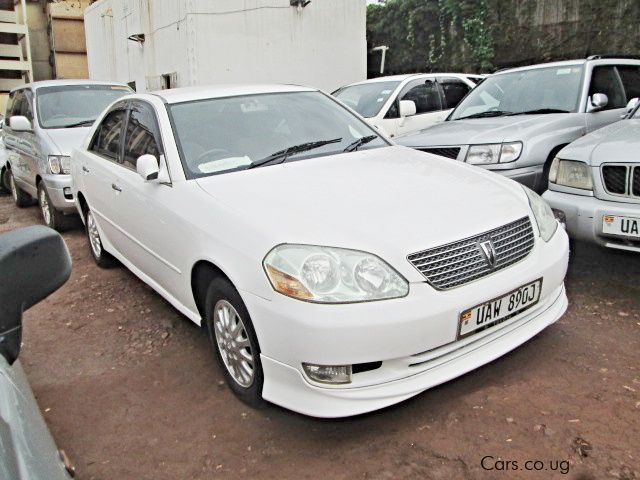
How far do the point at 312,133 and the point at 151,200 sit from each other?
3.67ft

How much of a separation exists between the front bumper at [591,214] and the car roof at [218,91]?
6.68 feet

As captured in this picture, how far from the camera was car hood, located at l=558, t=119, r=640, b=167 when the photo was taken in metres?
3.80

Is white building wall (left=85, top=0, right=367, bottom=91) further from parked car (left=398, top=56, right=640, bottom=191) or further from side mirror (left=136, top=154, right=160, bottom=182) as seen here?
side mirror (left=136, top=154, right=160, bottom=182)

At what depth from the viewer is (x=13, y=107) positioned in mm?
8070

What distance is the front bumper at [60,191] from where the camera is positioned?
6.07 m

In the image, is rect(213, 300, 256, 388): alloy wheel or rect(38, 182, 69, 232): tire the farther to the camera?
rect(38, 182, 69, 232): tire

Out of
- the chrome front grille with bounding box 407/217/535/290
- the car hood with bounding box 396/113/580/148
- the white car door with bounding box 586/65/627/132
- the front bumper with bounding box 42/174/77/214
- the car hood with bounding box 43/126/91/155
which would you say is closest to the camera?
the chrome front grille with bounding box 407/217/535/290

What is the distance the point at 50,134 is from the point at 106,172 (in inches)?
107

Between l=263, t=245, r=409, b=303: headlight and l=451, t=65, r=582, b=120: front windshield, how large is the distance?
13.3 ft

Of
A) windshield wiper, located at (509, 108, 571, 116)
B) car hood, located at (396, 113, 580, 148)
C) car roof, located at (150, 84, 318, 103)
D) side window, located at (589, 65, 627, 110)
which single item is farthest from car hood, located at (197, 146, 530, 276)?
A: side window, located at (589, 65, 627, 110)

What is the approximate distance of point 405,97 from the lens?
7.90 meters

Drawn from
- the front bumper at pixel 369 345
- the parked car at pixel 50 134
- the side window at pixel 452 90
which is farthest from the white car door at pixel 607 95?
the parked car at pixel 50 134

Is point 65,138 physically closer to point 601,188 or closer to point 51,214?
point 51,214

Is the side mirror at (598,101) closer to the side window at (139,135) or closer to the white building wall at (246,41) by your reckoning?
the side window at (139,135)
